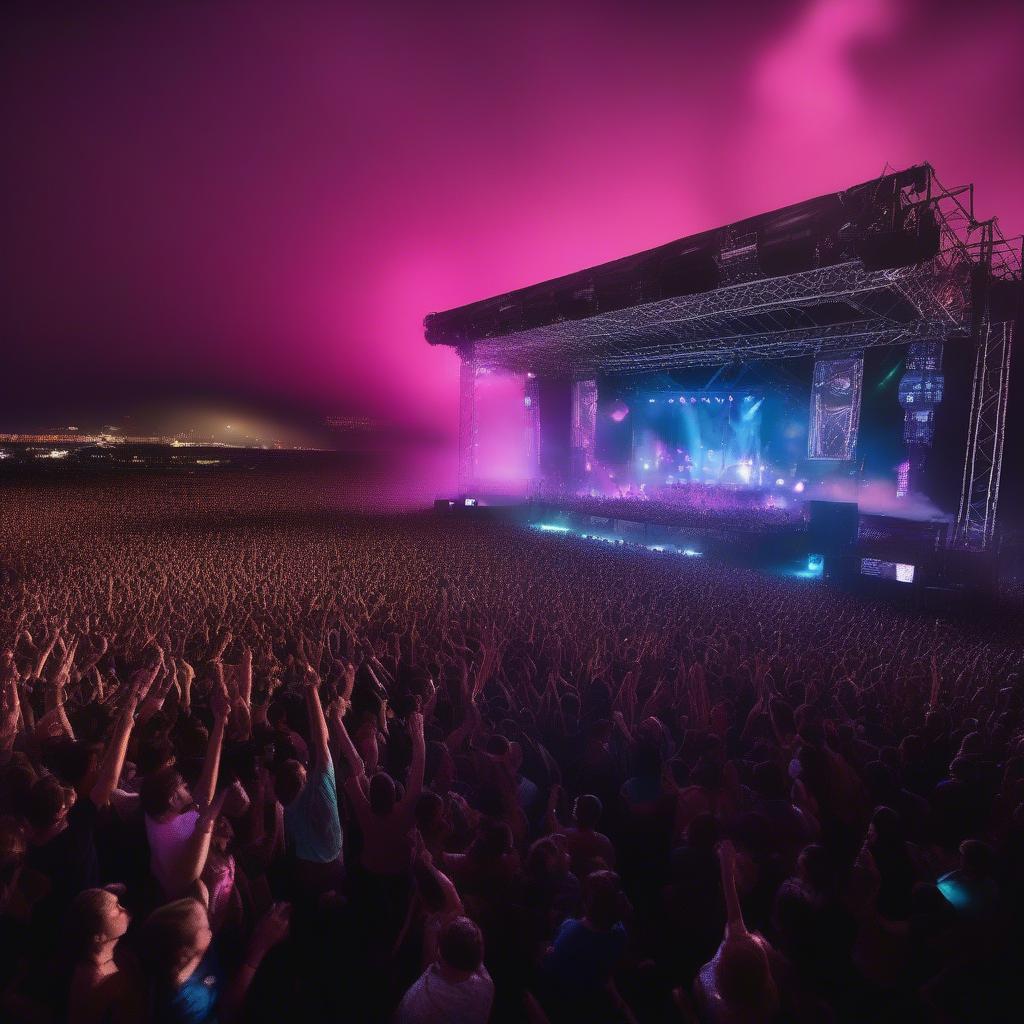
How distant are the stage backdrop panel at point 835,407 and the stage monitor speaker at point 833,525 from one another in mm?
6020

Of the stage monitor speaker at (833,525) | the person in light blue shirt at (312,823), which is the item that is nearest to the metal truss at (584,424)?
the stage monitor speaker at (833,525)

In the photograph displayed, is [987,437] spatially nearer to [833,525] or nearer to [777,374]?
A: [833,525]

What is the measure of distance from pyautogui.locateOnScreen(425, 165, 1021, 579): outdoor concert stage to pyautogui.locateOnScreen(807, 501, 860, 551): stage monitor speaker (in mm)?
81

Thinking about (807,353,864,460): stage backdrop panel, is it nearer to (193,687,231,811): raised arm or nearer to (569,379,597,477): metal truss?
(569,379,597,477): metal truss

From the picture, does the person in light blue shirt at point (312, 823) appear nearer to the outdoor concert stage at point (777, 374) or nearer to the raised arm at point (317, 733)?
the raised arm at point (317, 733)

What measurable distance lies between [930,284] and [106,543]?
18.2 m

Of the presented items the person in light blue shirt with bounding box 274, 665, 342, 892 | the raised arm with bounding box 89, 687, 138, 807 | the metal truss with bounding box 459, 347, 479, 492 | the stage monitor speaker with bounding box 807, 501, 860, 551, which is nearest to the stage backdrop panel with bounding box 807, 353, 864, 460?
the stage monitor speaker with bounding box 807, 501, 860, 551

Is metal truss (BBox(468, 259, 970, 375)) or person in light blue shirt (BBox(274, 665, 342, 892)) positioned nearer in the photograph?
person in light blue shirt (BBox(274, 665, 342, 892))

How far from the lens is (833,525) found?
11922 mm

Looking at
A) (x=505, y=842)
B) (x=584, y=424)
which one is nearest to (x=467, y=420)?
(x=584, y=424)

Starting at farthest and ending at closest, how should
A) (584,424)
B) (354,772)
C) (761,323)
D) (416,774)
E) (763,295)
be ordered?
(584,424), (761,323), (763,295), (354,772), (416,774)

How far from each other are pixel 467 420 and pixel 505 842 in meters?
20.1

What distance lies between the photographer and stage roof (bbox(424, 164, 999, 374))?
9.41m

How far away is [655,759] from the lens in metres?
2.88
